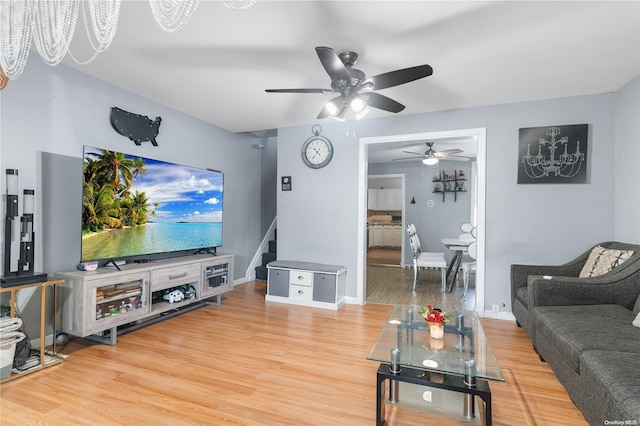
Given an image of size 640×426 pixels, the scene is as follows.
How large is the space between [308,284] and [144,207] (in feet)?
6.83

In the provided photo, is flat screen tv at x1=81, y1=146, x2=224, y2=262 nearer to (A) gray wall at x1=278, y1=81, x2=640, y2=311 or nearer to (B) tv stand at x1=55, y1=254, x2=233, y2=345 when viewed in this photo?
(B) tv stand at x1=55, y1=254, x2=233, y2=345

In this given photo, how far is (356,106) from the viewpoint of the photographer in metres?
2.58

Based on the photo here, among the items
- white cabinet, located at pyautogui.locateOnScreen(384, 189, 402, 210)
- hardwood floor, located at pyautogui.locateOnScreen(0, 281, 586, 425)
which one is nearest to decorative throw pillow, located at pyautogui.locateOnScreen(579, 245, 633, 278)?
hardwood floor, located at pyautogui.locateOnScreen(0, 281, 586, 425)

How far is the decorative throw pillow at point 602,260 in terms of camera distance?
2.62 meters

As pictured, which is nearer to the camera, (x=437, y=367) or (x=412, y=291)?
(x=437, y=367)

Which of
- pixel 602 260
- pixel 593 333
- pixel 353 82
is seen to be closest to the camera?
pixel 593 333

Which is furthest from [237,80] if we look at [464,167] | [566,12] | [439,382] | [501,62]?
[464,167]

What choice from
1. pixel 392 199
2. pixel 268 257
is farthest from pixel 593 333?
pixel 392 199

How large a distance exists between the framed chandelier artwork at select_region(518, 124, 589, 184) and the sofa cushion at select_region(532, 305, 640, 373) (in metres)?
1.61

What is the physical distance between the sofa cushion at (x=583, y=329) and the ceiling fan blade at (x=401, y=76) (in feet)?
Answer: 6.15

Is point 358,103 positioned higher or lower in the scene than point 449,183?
higher

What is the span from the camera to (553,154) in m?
3.47

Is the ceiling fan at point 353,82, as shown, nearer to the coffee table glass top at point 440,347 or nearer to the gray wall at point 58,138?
the coffee table glass top at point 440,347

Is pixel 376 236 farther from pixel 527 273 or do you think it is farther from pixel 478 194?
pixel 527 273
